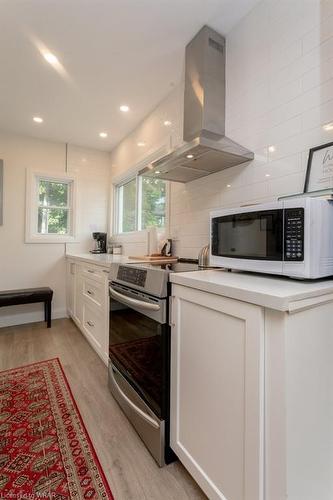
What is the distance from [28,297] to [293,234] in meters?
3.17

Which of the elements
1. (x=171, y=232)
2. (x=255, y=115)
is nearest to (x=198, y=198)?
(x=171, y=232)

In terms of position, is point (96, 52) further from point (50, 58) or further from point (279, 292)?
point (279, 292)

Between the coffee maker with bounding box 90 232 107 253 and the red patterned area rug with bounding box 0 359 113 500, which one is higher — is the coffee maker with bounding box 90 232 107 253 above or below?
above

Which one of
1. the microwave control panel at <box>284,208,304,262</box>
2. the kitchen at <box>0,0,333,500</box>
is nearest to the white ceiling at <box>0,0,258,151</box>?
the kitchen at <box>0,0,333,500</box>

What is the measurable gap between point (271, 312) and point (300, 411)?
0.33 metres

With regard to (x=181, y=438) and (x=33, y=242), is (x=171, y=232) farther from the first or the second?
(x=33, y=242)

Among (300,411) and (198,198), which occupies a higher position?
(198,198)

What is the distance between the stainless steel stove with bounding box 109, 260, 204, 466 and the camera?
47.3 inches

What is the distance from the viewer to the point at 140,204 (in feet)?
10.6

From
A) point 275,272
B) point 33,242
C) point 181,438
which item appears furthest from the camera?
point 33,242

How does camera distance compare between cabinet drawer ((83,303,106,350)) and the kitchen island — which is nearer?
the kitchen island

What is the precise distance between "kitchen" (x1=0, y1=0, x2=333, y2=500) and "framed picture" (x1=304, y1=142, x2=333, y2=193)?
0.06 feet

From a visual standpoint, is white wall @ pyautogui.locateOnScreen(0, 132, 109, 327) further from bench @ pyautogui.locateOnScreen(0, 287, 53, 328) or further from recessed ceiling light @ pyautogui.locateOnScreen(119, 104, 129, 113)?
recessed ceiling light @ pyautogui.locateOnScreen(119, 104, 129, 113)

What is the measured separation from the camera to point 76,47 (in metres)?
1.87
